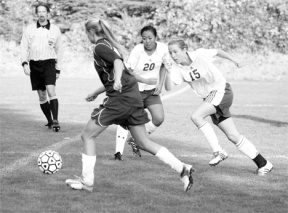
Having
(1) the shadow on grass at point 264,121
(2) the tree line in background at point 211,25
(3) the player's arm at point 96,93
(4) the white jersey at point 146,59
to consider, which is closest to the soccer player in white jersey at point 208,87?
(4) the white jersey at point 146,59

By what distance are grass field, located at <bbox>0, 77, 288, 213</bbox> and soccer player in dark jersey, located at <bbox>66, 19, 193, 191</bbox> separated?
7.0 inches

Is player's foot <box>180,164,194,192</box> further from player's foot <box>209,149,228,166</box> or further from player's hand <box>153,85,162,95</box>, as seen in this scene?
player's hand <box>153,85,162,95</box>

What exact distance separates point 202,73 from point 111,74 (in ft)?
5.69

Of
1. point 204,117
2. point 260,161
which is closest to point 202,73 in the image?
point 204,117

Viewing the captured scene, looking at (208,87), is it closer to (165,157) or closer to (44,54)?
(165,157)

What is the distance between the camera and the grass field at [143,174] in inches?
217

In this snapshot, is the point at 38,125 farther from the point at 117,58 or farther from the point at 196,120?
the point at 117,58

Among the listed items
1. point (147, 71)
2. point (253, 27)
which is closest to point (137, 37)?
point (253, 27)

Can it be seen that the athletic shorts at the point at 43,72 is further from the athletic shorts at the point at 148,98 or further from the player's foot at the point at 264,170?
the player's foot at the point at 264,170

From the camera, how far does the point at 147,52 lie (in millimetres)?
8109

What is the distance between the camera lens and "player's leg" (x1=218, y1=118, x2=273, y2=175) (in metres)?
7.03

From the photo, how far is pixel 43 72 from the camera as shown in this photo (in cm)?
1090

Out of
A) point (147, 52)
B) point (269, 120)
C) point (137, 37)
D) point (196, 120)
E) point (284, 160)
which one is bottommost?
point (137, 37)

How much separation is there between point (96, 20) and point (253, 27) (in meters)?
25.4
